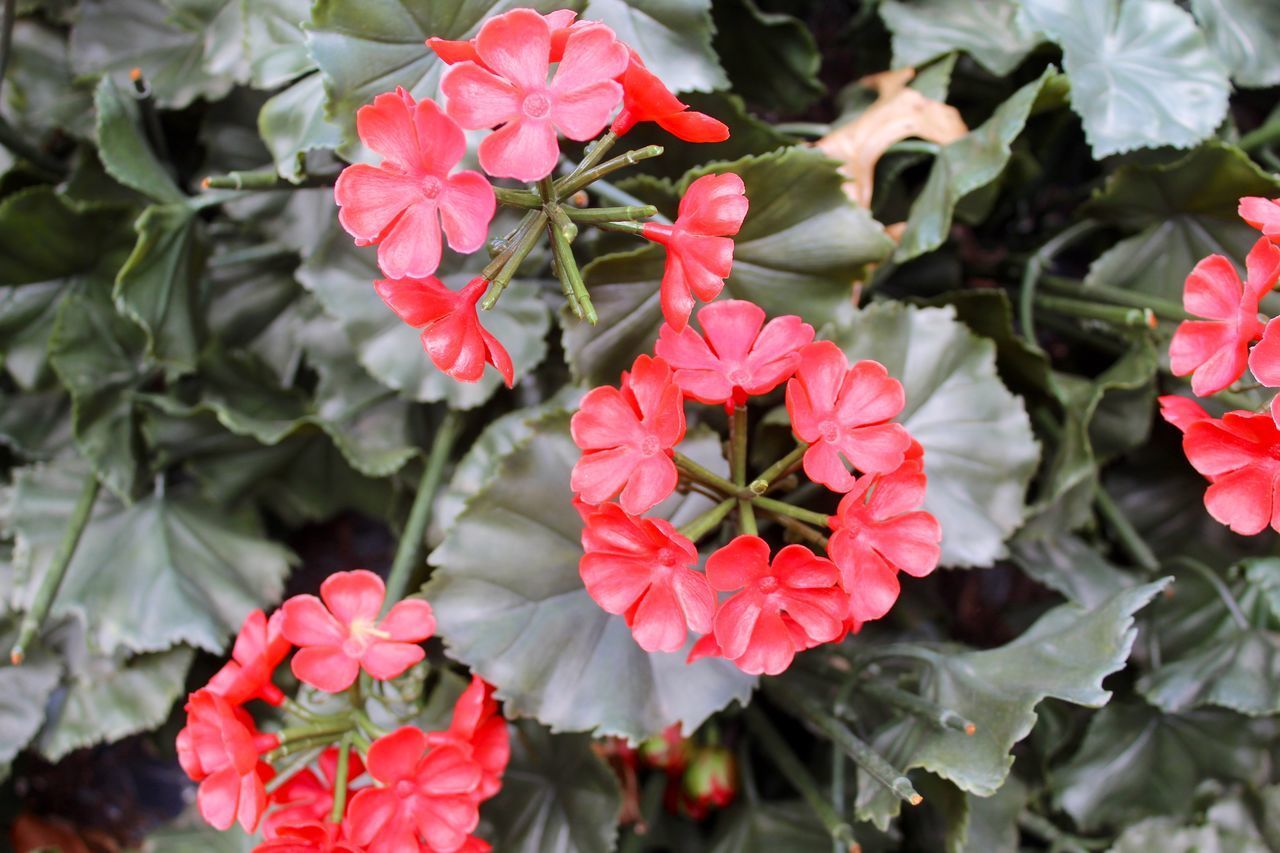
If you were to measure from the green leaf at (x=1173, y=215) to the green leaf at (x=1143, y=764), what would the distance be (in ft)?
1.16

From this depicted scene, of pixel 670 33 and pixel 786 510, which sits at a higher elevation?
pixel 670 33

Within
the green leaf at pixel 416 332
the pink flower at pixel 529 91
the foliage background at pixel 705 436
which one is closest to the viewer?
the pink flower at pixel 529 91

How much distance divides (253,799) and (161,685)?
37 cm

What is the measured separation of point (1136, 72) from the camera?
72 cm

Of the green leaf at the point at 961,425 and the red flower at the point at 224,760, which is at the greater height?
the green leaf at the point at 961,425

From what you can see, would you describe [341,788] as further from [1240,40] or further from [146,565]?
[1240,40]

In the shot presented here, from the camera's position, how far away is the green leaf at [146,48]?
83 cm

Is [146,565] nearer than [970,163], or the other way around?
[970,163]

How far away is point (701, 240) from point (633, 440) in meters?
0.10

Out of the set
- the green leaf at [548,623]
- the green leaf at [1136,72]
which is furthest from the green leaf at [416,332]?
the green leaf at [1136,72]

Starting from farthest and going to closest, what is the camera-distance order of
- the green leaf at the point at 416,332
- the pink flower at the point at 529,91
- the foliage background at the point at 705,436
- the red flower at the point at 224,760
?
the green leaf at the point at 416,332 → the foliage background at the point at 705,436 → the red flower at the point at 224,760 → the pink flower at the point at 529,91

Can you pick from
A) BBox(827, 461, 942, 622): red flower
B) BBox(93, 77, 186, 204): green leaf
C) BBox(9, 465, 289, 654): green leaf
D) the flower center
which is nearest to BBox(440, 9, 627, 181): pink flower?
the flower center

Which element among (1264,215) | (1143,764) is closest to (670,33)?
(1264,215)

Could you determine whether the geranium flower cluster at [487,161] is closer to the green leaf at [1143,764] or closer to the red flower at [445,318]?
the red flower at [445,318]
